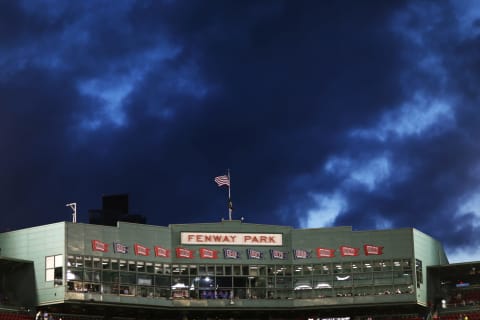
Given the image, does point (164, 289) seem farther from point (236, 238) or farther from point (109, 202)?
point (109, 202)

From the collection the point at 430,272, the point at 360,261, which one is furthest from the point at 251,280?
the point at 430,272

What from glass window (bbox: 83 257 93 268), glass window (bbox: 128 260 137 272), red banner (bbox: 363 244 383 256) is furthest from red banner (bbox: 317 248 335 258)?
glass window (bbox: 83 257 93 268)

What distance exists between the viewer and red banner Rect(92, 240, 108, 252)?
297 ft

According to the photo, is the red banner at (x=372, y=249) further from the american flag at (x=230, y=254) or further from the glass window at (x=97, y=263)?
the glass window at (x=97, y=263)

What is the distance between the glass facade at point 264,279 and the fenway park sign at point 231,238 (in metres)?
2.24

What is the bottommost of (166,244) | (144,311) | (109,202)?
(144,311)

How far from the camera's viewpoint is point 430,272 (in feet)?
325

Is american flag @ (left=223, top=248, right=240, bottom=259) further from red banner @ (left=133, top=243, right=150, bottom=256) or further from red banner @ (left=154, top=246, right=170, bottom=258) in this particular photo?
red banner @ (left=133, top=243, right=150, bottom=256)

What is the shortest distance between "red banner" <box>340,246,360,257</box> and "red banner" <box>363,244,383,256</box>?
2.72 ft

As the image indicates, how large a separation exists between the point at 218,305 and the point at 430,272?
2212cm

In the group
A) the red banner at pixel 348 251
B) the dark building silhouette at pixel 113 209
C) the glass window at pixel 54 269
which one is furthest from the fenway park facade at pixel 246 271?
the dark building silhouette at pixel 113 209

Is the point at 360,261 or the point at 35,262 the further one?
the point at 360,261

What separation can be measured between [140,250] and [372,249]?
75.3 ft

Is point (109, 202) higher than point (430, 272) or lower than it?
higher
